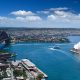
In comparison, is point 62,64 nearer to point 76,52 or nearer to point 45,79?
point 45,79

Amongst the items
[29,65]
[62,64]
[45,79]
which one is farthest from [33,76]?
[62,64]

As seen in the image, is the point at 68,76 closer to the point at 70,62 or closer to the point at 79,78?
the point at 79,78

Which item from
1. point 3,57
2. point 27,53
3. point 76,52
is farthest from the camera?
point 76,52

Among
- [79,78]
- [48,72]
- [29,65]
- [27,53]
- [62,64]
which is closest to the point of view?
[79,78]

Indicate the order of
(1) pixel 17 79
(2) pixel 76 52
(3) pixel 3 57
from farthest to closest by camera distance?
(2) pixel 76 52 → (3) pixel 3 57 → (1) pixel 17 79

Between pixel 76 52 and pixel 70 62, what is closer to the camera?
pixel 70 62

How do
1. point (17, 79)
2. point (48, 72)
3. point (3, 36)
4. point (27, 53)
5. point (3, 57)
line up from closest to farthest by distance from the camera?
point (17, 79) → point (48, 72) → point (3, 57) → point (27, 53) → point (3, 36)

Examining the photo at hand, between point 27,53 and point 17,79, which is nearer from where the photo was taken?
point 17,79

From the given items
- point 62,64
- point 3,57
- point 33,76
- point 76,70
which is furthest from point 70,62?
point 33,76
